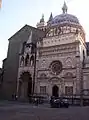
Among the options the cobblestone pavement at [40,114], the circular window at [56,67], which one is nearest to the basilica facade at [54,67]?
the circular window at [56,67]

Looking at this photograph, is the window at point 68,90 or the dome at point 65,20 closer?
the window at point 68,90

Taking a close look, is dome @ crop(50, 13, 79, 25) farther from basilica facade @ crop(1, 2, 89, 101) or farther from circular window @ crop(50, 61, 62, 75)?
circular window @ crop(50, 61, 62, 75)

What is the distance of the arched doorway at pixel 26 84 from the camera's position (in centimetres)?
3591

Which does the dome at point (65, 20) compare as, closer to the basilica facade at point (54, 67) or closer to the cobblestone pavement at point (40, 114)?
the basilica facade at point (54, 67)

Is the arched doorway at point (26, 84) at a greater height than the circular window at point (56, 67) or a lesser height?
lesser

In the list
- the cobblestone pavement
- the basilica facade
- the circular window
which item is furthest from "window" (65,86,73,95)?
the cobblestone pavement

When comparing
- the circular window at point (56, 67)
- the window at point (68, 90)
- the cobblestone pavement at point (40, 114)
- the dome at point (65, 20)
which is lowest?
the cobblestone pavement at point (40, 114)

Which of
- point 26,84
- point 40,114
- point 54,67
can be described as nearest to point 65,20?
point 54,67

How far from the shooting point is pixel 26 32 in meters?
Answer: 42.2

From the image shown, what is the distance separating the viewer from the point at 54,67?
3197cm

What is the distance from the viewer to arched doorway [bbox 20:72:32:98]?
3591 centimetres

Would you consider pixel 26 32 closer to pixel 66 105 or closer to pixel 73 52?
pixel 73 52

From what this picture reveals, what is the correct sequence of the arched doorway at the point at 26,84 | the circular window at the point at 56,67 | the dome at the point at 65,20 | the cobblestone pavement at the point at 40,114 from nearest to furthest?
the cobblestone pavement at the point at 40,114, the circular window at the point at 56,67, the arched doorway at the point at 26,84, the dome at the point at 65,20

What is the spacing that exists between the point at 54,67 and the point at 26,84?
337 inches
